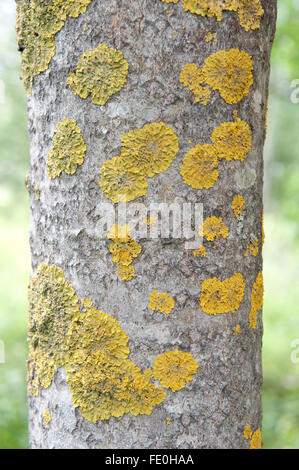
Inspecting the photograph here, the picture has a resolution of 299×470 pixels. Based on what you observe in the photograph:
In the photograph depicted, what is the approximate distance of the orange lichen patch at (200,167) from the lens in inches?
37.9

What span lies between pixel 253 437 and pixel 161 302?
477 millimetres

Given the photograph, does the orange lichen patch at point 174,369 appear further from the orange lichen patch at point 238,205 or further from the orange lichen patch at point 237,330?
the orange lichen patch at point 238,205

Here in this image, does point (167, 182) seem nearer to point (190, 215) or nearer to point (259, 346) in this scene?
point (190, 215)

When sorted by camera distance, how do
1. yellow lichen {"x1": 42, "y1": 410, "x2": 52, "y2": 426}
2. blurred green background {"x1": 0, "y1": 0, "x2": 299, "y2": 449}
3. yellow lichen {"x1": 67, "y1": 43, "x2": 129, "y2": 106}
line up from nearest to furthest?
yellow lichen {"x1": 67, "y1": 43, "x2": 129, "y2": 106} < yellow lichen {"x1": 42, "y1": 410, "x2": 52, "y2": 426} < blurred green background {"x1": 0, "y1": 0, "x2": 299, "y2": 449}

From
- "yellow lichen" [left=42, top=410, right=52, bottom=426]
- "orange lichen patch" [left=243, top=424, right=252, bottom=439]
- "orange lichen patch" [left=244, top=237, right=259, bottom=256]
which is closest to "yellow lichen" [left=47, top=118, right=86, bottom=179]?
"orange lichen patch" [left=244, top=237, right=259, bottom=256]

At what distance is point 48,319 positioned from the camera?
3.46 ft

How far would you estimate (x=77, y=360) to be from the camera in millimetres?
991

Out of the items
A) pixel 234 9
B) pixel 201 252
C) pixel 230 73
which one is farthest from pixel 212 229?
pixel 234 9

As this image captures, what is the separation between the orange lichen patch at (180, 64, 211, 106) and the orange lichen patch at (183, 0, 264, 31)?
13 centimetres

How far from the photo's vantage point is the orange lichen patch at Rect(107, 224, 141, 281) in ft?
3.13

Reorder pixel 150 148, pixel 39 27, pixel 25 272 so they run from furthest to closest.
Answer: pixel 25 272 → pixel 39 27 → pixel 150 148

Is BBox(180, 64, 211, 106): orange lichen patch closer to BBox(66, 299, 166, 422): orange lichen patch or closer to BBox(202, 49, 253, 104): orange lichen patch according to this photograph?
BBox(202, 49, 253, 104): orange lichen patch

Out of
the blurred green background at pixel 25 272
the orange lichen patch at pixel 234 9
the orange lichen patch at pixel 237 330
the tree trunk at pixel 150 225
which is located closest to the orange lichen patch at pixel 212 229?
the tree trunk at pixel 150 225

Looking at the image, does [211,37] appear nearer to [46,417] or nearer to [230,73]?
[230,73]
